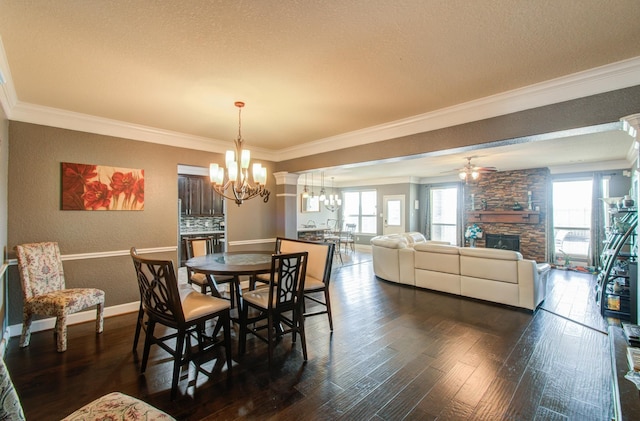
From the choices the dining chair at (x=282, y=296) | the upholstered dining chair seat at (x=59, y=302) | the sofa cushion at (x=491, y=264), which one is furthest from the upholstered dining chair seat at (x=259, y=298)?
the sofa cushion at (x=491, y=264)

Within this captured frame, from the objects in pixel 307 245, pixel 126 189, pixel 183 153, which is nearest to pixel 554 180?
pixel 307 245

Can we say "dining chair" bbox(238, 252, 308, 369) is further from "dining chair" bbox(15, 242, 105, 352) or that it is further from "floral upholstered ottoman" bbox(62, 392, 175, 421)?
"dining chair" bbox(15, 242, 105, 352)

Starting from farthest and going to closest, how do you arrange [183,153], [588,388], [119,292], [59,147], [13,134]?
[183,153], [119,292], [59,147], [13,134], [588,388]

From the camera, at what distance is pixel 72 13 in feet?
5.47

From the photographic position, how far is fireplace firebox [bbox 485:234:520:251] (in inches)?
296

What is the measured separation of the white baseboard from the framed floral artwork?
1311 mm

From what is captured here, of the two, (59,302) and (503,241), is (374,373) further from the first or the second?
(503,241)

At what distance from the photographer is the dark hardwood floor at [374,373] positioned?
1976mm

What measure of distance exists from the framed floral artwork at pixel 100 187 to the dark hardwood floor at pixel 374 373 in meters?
1.48

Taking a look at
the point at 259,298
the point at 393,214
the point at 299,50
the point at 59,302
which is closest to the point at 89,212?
the point at 59,302

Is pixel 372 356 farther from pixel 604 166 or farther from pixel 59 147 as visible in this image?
pixel 604 166

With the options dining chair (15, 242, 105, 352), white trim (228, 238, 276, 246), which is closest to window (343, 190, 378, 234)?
white trim (228, 238, 276, 246)

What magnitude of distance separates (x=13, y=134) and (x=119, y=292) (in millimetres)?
2170

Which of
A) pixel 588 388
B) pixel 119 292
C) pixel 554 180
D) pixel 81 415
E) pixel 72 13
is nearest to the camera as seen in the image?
pixel 81 415
